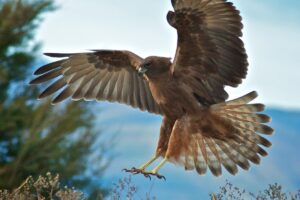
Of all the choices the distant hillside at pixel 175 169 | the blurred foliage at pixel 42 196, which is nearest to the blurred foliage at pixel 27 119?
the blurred foliage at pixel 42 196

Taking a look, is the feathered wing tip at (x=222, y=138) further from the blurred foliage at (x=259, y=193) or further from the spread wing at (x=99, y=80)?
the blurred foliage at (x=259, y=193)

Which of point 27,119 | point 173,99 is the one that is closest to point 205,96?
point 173,99

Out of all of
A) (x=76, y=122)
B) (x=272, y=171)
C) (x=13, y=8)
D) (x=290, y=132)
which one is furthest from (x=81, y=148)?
(x=290, y=132)

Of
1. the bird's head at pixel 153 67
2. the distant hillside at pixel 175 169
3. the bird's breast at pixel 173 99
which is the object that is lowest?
the bird's breast at pixel 173 99

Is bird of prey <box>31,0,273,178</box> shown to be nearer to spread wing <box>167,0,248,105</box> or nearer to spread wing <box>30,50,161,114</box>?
spread wing <box>167,0,248,105</box>

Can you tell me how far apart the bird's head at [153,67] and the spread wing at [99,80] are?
40.3 inches

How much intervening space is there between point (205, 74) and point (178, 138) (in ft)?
2.55

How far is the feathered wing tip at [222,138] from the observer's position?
27.0 feet

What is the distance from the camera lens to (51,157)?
22.9 meters

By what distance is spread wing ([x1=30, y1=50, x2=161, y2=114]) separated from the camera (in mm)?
9422

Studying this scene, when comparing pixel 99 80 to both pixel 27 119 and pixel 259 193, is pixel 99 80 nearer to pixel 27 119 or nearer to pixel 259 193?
pixel 259 193

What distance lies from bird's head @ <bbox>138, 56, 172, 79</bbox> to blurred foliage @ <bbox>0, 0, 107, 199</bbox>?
1418 centimetres

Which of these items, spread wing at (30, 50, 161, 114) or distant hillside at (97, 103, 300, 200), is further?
distant hillside at (97, 103, 300, 200)

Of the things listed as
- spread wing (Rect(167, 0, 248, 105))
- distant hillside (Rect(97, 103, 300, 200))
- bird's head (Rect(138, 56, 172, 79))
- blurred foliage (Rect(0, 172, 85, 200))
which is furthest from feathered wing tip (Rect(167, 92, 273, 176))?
distant hillside (Rect(97, 103, 300, 200))
